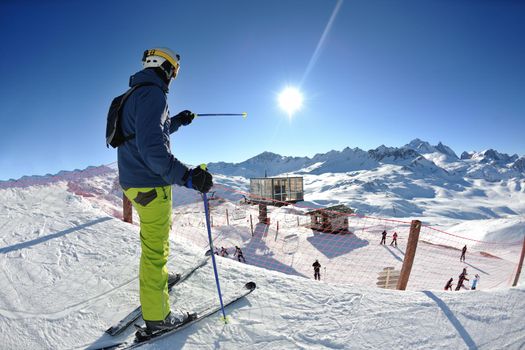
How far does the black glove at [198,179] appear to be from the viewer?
6.81ft

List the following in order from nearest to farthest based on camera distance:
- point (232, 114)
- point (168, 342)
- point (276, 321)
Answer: point (168, 342), point (276, 321), point (232, 114)

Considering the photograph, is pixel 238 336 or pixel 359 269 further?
pixel 359 269

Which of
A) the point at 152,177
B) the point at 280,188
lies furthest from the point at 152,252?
the point at 280,188

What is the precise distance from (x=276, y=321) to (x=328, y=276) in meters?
14.2

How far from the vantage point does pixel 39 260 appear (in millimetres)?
3645

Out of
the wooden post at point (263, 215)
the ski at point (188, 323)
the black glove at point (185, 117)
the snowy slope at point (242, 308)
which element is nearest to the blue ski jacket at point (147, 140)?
the black glove at point (185, 117)

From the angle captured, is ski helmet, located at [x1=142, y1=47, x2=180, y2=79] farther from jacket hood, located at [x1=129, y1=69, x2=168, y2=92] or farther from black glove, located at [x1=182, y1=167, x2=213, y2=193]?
black glove, located at [x1=182, y1=167, x2=213, y2=193]

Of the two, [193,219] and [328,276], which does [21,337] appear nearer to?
[328,276]

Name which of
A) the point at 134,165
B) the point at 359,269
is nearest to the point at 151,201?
the point at 134,165

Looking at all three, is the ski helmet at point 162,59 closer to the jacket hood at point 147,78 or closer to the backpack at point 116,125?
the jacket hood at point 147,78

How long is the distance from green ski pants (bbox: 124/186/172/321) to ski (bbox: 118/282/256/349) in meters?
0.14

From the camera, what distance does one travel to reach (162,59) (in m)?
2.40

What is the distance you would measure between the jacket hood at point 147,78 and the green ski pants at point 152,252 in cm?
89

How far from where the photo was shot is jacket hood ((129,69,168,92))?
224cm
